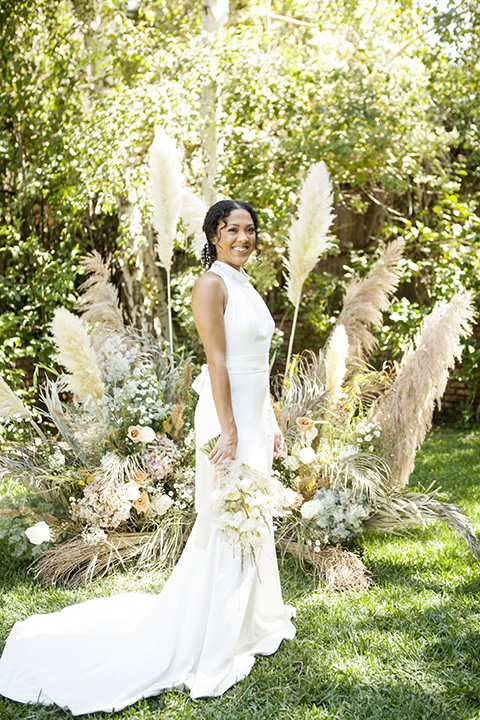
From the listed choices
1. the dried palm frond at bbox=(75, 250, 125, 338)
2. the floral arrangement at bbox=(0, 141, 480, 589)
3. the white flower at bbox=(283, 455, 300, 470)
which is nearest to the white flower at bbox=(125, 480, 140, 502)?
the floral arrangement at bbox=(0, 141, 480, 589)

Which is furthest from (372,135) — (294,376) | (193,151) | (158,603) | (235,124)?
(158,603)

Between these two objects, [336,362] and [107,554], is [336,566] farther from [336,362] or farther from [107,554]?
[107,554]

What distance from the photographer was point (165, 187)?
3.76m

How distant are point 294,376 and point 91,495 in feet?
4.56

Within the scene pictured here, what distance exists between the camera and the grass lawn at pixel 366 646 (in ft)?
7.11

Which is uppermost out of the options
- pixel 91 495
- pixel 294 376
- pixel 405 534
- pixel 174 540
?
pixel 294 376

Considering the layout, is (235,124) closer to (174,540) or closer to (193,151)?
(193,151)

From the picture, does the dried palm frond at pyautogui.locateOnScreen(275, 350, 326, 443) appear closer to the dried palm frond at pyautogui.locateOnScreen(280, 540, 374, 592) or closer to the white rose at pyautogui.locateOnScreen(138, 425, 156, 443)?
the dried palm frond at pyautogui.locateOnScreen(280, 540, 374, 592)

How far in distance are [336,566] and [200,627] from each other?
3.30 ft

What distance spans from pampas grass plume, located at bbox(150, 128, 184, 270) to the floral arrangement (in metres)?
0.07

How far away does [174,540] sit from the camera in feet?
10.9

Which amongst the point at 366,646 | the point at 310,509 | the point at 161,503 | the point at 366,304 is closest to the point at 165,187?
the point at 366,304

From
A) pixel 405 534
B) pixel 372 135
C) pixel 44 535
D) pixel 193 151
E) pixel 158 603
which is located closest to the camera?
pixel 158 603

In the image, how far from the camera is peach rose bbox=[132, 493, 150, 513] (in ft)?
10.7
